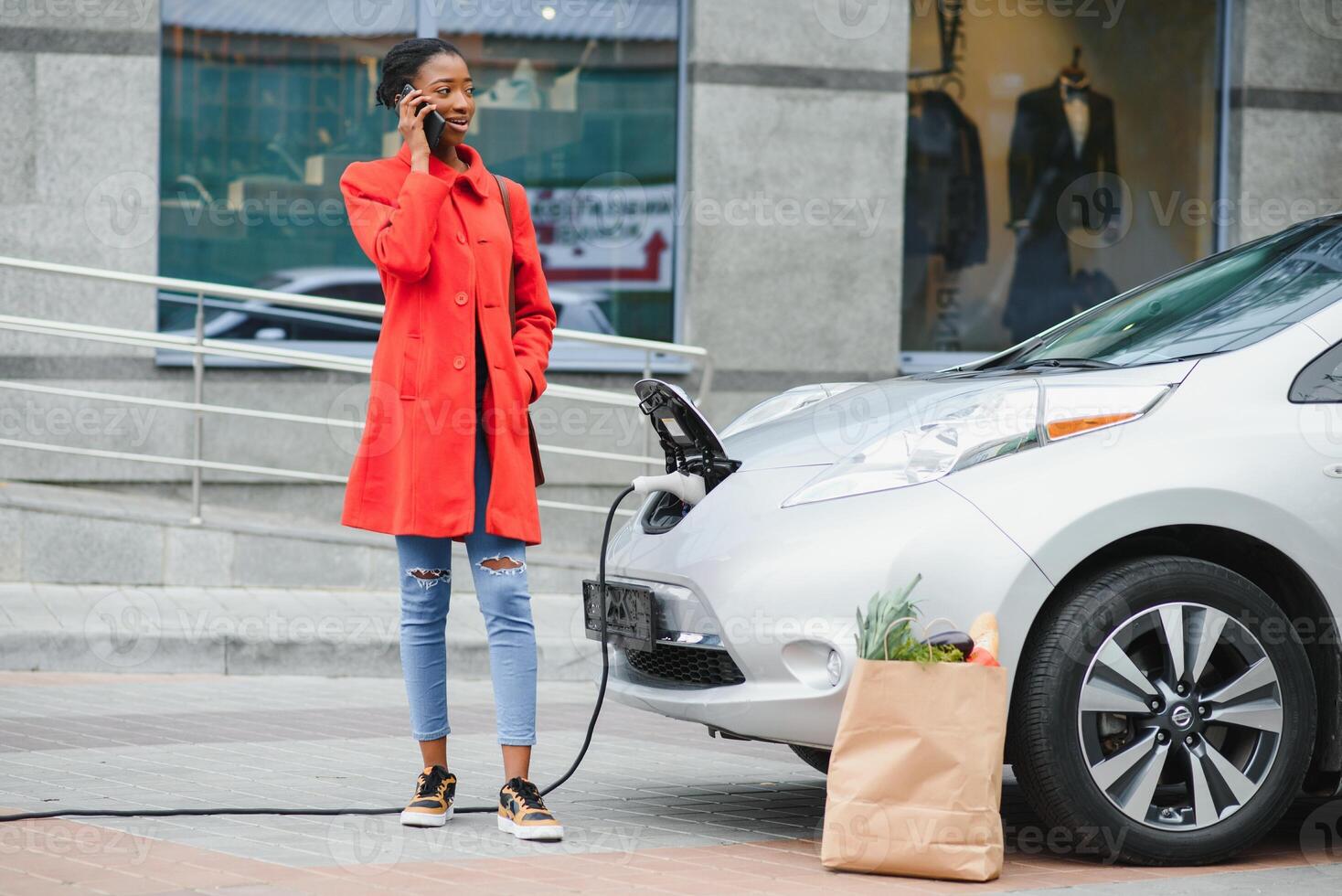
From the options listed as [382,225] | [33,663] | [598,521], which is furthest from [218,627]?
[382,225]

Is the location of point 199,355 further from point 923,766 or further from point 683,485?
point 923,766

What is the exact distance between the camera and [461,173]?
441 cm

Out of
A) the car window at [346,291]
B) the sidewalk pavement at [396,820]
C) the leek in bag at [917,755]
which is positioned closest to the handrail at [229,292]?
the car window at [346,291]

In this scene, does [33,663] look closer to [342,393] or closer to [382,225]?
[342,393]

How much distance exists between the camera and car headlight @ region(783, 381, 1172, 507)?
413 cm

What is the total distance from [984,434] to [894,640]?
0.64 metres

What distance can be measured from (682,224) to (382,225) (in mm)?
6138

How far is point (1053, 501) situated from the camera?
4.02 m

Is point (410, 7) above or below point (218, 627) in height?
above

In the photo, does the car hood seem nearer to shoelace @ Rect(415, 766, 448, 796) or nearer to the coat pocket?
the coat pocket

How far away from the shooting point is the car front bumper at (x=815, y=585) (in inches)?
156

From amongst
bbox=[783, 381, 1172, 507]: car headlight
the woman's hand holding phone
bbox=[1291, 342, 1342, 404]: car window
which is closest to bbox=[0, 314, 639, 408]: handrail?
the woman's hand holding phone

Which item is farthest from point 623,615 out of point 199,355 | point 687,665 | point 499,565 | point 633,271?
point 633,271

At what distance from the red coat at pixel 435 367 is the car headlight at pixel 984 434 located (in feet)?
2.60
